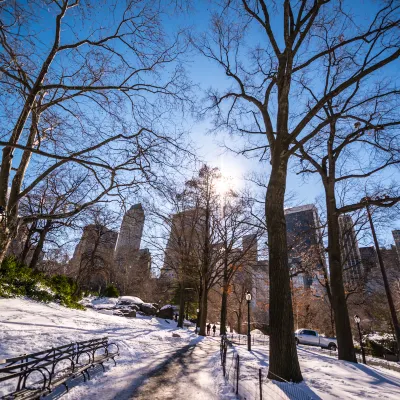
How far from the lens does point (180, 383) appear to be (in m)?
6.18

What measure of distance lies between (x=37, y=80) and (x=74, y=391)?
30.8ft

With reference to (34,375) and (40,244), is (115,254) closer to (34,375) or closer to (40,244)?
(40,244)

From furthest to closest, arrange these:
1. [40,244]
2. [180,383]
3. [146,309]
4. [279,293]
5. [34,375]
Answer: [146,309], [40,244], [279,293], [180,383], [34,375]

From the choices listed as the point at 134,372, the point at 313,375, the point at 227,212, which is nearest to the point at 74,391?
the point at 134,372

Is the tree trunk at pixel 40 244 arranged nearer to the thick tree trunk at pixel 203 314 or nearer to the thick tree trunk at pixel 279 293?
the thick tree trunk at pixel 203 314

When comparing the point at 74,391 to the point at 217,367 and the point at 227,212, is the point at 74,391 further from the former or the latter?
the point at 227,212

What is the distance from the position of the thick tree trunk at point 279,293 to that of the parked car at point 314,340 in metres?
19.2

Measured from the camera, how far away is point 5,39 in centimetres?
702

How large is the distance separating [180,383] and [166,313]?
25.0m

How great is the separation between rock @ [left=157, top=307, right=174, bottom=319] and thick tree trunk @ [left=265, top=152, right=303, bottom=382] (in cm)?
2532

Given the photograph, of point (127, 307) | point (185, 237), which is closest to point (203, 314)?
point (185, 237)

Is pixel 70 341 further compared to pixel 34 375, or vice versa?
pixel 70 341

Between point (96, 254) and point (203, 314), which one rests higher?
point (96, 254)

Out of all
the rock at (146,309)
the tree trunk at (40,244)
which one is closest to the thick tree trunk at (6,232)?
the tree trunk at (40,244)
